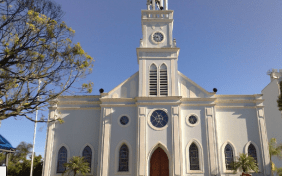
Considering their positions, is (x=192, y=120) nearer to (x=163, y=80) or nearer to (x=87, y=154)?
(x=163, y=80)

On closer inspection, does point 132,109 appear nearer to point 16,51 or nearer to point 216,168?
point 216,168

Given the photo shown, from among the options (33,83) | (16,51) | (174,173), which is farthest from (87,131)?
(16,51)

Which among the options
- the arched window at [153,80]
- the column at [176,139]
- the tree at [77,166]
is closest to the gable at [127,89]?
the arched window at [153,80]

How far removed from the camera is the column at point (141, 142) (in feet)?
65.8

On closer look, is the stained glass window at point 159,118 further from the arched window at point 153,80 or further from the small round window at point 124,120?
the small round window at point 124,120

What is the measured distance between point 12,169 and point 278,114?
29.2 metres

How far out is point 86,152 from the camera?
72.4 feet

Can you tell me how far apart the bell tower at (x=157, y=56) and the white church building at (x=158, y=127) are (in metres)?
0.09

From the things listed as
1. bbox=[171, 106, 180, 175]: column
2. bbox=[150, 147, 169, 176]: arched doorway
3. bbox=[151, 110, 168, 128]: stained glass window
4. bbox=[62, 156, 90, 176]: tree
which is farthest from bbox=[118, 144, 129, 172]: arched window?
bbox=[171, 106, 180, 175]: column

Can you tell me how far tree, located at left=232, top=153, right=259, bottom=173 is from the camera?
1972 cm

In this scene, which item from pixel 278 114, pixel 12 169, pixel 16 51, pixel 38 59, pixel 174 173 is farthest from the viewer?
pixel 278 114

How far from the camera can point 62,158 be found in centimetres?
2198

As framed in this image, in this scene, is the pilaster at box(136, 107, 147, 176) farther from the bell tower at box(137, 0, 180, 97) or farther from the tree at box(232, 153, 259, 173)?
the tree at box(232, 153, 259, 173)

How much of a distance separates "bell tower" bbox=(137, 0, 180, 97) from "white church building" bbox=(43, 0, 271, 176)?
0.28 ft
